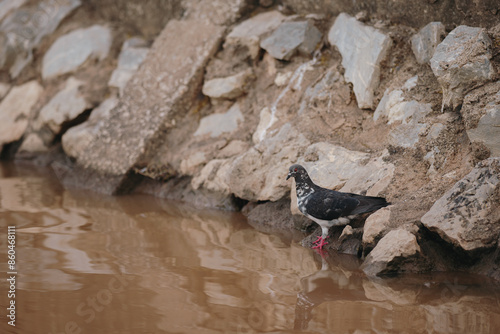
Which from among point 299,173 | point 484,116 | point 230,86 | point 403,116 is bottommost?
point 299,173

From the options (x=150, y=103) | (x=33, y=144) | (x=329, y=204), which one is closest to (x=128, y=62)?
(x=150, y=103)

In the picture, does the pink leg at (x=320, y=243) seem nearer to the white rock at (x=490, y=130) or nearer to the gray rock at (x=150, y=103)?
the white rock at (x=490, y=130)

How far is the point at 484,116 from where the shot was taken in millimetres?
5371

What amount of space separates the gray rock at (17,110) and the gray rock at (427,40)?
8.07m

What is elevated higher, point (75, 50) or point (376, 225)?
point (75, 50)

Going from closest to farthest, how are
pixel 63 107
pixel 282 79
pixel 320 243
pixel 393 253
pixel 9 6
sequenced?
pixel 393 253 < pixel 320 243 < pixel 282 79 < pixel 63 107 < pixel 9 6

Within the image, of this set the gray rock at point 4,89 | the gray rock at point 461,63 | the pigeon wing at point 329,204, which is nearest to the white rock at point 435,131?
the gray rock at point 461,63

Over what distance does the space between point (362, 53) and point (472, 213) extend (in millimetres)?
3134

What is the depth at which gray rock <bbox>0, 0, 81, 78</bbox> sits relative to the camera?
39.7 ft

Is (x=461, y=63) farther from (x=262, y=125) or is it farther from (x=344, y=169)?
(x=262, y=125)

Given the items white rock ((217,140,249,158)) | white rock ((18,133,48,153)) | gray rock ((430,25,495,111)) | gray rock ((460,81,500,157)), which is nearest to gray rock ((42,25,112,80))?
white rock ((18,133,48,153))

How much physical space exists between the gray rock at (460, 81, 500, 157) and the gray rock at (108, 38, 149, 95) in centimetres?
628

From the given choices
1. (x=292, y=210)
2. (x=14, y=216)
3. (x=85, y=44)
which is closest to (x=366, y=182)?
(x=292, y=210)

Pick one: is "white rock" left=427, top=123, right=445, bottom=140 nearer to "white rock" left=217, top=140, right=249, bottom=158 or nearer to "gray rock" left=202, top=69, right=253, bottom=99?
"white rock" left=217, top=140, right=249, bottom=158
